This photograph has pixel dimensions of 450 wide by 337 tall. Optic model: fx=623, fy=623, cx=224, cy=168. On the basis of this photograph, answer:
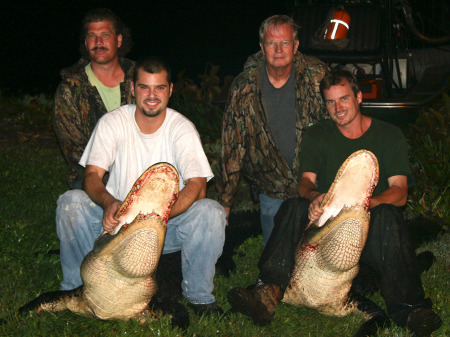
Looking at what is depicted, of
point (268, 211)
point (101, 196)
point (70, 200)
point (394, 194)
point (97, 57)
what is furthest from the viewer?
point (268, 211)

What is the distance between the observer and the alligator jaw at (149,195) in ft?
9.66

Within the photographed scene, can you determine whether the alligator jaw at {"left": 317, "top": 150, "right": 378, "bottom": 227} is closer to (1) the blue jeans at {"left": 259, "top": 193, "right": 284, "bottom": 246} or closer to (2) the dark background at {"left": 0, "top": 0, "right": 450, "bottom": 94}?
(1) the blue jeans at {"left": 259, "top": 193, "right": 284, "bottom": 246}

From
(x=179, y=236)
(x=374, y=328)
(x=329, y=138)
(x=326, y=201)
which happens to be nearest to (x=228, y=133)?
(x=329, y=138)

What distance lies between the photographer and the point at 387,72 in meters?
6.14

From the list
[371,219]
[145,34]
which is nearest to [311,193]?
[371,219]

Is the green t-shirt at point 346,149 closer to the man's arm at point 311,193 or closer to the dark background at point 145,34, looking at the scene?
the man's arm at point 311,193

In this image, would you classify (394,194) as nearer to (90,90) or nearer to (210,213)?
(210,213)

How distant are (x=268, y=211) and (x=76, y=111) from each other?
62.9 inches

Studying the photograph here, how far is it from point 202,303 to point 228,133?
1.41 metres

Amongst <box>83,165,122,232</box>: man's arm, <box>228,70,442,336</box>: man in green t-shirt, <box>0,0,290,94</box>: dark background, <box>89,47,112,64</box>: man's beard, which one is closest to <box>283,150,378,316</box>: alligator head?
<box>228,70,442,336</box>: man in green t-shirt

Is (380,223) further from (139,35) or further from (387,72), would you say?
(139,35)

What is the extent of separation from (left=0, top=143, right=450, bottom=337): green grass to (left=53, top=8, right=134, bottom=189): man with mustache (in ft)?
2.14

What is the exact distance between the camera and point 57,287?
3.98m

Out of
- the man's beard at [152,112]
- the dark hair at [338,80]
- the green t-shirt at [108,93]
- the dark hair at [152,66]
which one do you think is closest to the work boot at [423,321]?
the dark hair at [338,80]
